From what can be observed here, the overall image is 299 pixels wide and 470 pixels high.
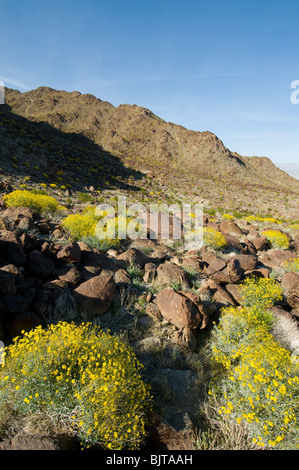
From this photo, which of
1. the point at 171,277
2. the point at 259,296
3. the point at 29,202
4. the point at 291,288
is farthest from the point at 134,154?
the point at 259,296

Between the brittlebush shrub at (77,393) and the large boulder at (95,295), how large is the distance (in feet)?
5.08

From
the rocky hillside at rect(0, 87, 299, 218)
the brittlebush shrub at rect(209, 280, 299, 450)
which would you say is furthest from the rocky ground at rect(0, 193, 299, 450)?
the rocky hillside at rect(0, 87, 299, 218)

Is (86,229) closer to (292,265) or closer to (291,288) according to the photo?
(291,288)

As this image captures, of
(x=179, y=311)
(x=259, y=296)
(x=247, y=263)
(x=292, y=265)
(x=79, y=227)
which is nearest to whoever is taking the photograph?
(x=179, y=311)

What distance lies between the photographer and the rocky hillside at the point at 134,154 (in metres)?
31.1

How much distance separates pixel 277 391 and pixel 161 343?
200 cm

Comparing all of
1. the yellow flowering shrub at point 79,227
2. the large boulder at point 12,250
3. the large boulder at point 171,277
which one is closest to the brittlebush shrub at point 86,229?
the yellow flowering shrub at point 79,227

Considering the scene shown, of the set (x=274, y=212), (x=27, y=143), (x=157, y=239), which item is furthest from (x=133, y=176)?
(x=157, y=239)

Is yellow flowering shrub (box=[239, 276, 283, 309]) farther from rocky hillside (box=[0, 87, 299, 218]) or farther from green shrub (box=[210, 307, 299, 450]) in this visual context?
rocky hillside (box=[0, 87, 299, 218])

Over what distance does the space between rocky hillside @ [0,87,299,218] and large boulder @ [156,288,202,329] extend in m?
22.5

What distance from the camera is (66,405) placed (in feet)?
8.35

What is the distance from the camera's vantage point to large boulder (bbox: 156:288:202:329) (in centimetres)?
455

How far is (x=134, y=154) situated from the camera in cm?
5384

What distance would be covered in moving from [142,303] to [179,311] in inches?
36.2
